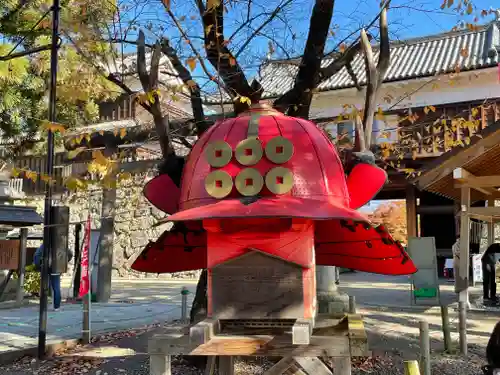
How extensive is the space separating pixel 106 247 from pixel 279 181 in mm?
10366

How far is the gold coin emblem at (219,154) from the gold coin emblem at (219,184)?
0.31 feet

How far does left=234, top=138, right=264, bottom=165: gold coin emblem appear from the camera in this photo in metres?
3.22

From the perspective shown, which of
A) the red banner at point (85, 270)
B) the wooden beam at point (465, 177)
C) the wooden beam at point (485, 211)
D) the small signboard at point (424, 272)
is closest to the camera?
the red banner at point (85, 270)

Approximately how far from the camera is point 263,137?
336cm

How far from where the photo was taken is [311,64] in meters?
6.12

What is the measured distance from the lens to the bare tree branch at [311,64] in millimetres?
5992

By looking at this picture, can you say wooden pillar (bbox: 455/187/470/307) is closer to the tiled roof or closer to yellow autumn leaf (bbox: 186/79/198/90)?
yellow autumn leaf (bbox: 186/79/198/90)

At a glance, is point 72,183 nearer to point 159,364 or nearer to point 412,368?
point 159,364

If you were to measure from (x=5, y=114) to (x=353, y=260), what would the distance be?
32.3ft

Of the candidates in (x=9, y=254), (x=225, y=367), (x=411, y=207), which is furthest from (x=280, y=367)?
(x=411, y=207)

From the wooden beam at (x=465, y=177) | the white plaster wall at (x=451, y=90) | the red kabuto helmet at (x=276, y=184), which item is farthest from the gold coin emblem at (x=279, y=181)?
the white plaster wall at (x=451, y=90)

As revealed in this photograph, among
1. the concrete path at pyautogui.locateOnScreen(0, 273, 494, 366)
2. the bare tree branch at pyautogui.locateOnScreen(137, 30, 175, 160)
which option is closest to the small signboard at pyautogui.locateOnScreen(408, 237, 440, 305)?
the concrete path at pyautogui.locateOnScreen(0, 273, 494, 366)

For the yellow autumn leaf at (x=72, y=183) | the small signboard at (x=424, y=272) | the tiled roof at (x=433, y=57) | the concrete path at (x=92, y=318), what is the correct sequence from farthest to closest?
the tiled roof at (x=433, y=57), the small signboard at (x=424, y=272), the concrete path at (x=92, y=318), the yellow autumn leaf at (x=72, y=183)

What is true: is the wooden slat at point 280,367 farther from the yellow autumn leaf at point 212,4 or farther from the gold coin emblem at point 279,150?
the yellow autumn leaf at point 212,4
